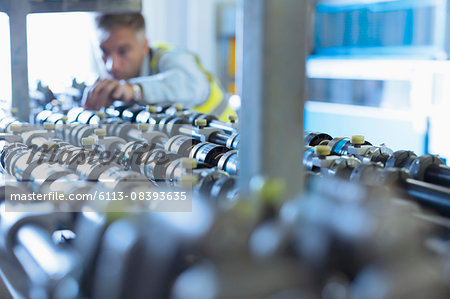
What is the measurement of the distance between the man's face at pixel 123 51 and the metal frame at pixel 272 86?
2211 mm

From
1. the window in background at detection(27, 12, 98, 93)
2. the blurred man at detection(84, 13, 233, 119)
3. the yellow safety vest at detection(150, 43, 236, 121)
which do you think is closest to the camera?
the blurred man at detection(84, 13, 233, 119)

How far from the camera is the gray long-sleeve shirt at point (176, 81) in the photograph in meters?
2.55

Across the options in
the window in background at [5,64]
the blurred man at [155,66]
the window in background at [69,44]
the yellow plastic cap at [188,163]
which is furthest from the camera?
the window in background at [69,44]

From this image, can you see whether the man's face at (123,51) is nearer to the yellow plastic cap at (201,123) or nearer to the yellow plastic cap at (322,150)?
the yellow plastic cap at (201,123)

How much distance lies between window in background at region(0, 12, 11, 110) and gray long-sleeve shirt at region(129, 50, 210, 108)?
608 millimetres

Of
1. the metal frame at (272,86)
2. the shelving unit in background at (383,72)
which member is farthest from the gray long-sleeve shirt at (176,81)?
the metal frame at (272,86)

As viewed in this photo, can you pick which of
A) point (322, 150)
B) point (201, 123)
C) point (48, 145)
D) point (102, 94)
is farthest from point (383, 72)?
point (48, 145)

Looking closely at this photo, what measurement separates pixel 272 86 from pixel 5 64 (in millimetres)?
1578

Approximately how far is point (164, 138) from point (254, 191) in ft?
2.90

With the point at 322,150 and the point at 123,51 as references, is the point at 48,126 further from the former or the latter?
the point at 123,51

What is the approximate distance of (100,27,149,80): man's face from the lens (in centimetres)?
279

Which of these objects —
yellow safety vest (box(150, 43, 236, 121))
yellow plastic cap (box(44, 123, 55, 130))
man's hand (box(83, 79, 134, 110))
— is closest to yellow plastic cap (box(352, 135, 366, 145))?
yellow plastic cap (box(44, 123, 55, 130))

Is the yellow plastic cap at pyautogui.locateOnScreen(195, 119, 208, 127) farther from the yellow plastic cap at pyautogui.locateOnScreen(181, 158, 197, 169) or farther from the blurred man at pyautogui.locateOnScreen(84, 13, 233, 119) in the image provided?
the blurred man at pyautogui.locateOnScreen(84, 13, 233, 119)

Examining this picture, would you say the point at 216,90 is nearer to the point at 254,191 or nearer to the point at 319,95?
the point at 319,95
